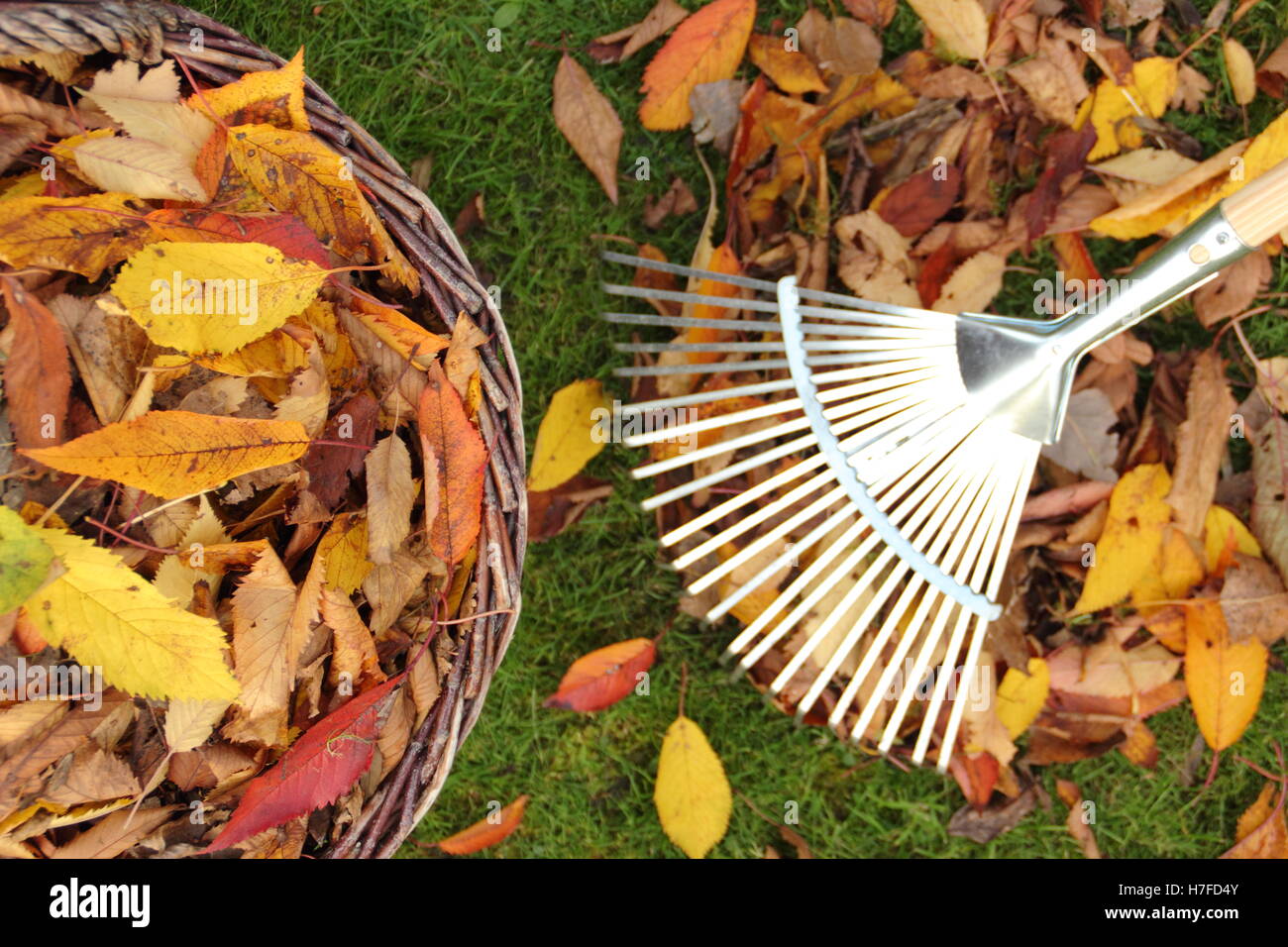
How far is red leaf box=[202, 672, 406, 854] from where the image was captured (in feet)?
2.80

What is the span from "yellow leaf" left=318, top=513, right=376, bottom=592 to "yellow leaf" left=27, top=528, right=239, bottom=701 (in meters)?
0.13

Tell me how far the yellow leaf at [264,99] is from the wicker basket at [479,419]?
0.04 meters

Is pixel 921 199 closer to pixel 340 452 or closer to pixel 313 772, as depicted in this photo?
pixel 340 452

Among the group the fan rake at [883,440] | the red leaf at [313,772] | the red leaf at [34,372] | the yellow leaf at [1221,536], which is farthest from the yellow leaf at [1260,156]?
the red leaf at [34,372]

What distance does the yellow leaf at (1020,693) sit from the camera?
120 cm

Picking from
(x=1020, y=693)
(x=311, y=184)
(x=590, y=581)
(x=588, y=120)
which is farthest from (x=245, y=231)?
(x=1020, y=693)

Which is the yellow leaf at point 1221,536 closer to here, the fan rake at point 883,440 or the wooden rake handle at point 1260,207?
the fan rake at point 883,440

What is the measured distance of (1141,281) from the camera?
3.06ft

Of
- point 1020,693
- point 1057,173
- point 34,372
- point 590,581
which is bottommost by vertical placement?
point 1020,693

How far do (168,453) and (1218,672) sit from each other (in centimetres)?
120

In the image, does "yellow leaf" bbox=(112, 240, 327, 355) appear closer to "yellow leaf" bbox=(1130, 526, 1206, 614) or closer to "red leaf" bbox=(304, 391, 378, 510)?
"red leaf" bbox=(304, 391, 378, 510)

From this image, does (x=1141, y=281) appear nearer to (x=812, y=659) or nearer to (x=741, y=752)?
(x=812, y=659)

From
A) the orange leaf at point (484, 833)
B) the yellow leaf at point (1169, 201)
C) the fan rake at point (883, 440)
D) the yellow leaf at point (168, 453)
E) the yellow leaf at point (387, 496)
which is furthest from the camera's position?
the orange leaf at point (484, 833)

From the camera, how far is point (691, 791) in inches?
48.2
